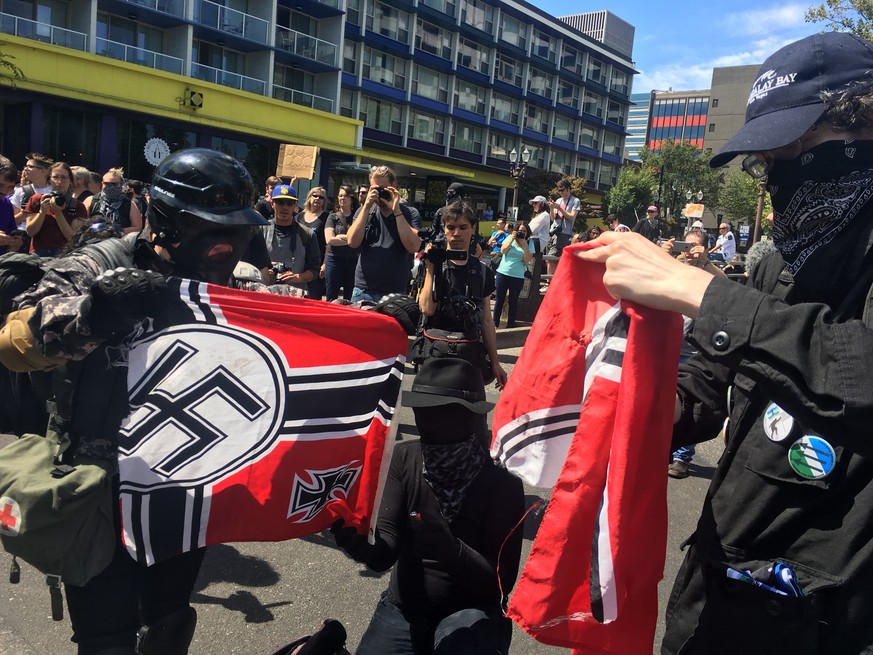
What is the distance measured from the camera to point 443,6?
4394 centimetres

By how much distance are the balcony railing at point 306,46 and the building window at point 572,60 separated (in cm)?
2787

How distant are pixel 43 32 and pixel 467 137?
29036 mm

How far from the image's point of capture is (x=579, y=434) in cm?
165

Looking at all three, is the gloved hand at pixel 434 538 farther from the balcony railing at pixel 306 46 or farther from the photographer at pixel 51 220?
the balcony railing at pixel 306 46

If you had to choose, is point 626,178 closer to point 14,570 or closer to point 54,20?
point 54,20

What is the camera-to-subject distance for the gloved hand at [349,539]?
7.40 ft

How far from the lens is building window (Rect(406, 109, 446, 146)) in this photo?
42.6 meters

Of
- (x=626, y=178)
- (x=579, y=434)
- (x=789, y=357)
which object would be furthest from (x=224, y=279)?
(x=626, y=178)

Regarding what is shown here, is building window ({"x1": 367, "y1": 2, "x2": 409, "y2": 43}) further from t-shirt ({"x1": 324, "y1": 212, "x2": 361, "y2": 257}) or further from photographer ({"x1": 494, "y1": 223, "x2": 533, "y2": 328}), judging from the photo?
t-shirt ({"x1": 324, "y1": 212, "x2": 361, "y2": 257})

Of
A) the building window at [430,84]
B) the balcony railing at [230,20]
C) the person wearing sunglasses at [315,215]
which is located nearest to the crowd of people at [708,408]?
the person wearing sunglasses at [315,215]

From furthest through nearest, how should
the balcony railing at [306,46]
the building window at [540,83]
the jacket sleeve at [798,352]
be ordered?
the building window at [540,83] < the balcony railing at [306,46] < the jacket sleeve at [798,352]

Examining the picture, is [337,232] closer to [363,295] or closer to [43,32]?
[363,295]

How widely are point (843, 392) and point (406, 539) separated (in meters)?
1.80

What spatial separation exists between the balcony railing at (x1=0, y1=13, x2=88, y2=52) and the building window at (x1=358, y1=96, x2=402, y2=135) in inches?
692
